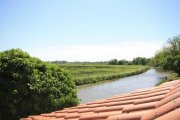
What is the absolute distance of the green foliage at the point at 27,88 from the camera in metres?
8.45

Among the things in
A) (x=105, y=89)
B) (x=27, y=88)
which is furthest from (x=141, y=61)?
(x=27, y=88)

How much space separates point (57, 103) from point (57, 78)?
111cm

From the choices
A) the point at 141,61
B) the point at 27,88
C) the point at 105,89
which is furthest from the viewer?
the point at 141,61

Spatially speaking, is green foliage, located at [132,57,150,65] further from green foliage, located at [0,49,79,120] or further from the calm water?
green foliage, located at [0,49,79,120]

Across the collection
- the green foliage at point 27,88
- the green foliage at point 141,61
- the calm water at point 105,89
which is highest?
the green foliage at point 141,61

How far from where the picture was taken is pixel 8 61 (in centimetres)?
911

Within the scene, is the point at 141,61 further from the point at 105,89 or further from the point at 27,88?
the point at 27,88

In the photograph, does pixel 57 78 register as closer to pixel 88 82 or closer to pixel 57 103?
pixel 57 103

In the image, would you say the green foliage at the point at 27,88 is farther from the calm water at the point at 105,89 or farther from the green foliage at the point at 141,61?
the green foliage at the point at 141,61

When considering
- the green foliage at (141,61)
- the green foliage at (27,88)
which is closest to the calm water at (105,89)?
the green foliage at (27,88)

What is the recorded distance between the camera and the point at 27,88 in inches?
347

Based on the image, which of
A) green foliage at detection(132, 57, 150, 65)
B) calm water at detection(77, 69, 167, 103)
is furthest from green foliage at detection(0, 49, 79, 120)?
green foliage at detection(132, 57, 150, 65)

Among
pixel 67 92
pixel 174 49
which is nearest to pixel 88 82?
pixel 67 92

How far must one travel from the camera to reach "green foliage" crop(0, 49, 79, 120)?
845cm
